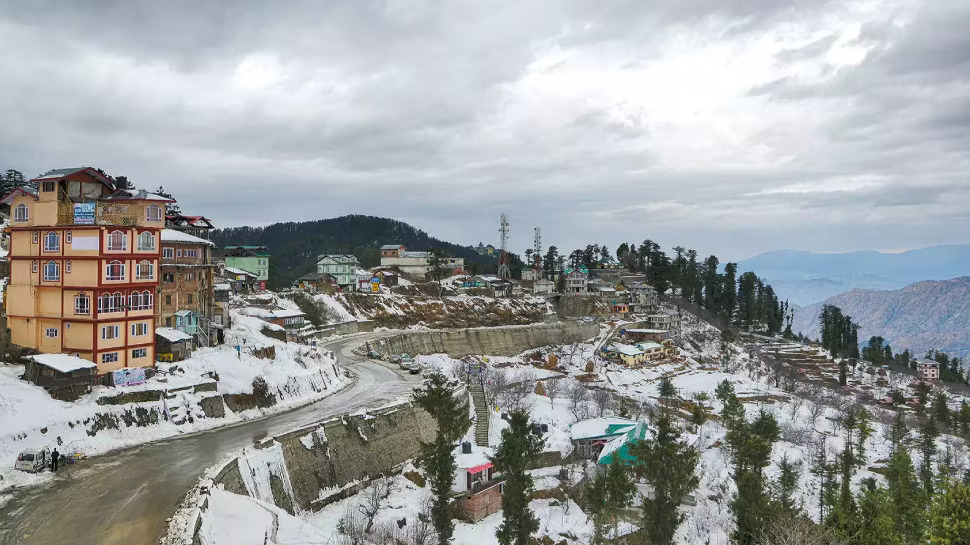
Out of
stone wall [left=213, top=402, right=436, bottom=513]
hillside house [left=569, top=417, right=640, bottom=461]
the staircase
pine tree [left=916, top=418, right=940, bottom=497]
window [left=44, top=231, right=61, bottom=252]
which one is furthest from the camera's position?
pine tree [left=916, top=418, right=940, bottom=497]

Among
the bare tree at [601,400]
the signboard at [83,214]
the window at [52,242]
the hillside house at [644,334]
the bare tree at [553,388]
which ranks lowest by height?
the bare tree at [601,400]

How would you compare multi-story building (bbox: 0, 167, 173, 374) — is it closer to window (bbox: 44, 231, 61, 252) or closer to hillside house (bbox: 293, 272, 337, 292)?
window (bbox: 44, 231, 61, 252)

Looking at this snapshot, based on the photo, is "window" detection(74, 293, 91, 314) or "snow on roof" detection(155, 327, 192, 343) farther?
"snow on roof" detection(155, 327, 192, 343)

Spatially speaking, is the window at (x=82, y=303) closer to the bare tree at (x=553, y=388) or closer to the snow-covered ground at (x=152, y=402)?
the snow-covered ground at (x=152, y=402)

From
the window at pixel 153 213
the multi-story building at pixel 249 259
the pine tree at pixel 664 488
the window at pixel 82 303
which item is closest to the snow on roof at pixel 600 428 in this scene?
the pine tree at pixel 664 488

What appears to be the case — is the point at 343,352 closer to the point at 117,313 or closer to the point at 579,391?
the point at 579,391

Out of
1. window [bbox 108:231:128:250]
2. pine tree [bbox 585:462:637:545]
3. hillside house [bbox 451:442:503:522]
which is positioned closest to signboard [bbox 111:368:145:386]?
window [bbox 108:231:128:250]
